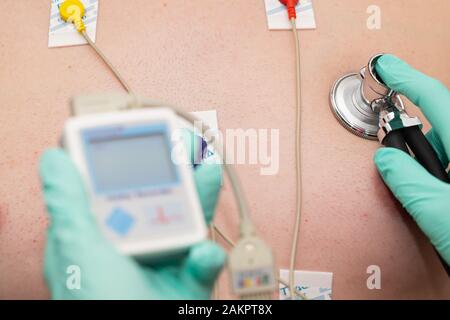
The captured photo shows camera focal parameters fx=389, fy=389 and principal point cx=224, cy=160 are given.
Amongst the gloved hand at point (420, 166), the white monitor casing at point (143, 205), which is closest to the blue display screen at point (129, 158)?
the white monitor casing at point (143, 205)

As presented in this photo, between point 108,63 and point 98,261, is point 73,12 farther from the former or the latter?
point 98,261

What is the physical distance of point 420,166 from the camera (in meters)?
0.69

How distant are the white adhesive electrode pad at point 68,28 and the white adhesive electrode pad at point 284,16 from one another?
0.38 metres

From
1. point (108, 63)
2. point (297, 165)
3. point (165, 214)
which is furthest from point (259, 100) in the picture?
point (165, 214)

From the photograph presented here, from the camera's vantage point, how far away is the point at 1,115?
0.79m

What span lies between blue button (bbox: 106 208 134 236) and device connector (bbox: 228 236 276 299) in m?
0.12

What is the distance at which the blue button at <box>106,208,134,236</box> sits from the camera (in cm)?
44

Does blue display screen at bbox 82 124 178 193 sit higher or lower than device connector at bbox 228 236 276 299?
higher

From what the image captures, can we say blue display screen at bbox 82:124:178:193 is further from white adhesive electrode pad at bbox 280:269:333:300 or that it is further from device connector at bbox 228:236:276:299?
white adhesive electrode pad at bbox 280:269:333:300

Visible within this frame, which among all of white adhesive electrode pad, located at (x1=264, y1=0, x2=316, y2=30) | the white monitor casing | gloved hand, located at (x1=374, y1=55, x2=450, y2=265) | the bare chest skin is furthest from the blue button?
white adhesive electrode pad, located at (x1=264, y1=0, x2=316, y2=30)

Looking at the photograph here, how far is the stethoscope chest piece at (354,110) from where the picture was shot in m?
0.79

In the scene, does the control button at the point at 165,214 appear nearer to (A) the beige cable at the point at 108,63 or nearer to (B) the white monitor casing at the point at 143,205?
(B) the white monitor casing at the point at 143,205
